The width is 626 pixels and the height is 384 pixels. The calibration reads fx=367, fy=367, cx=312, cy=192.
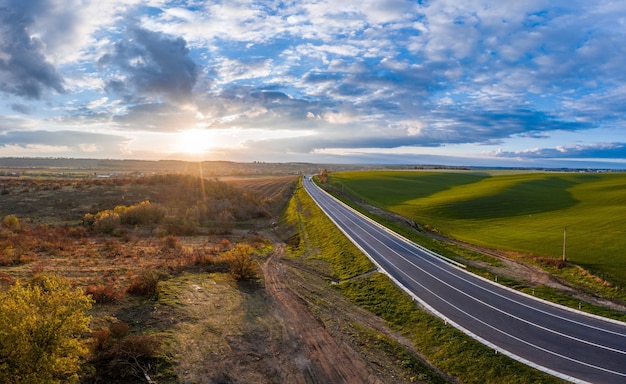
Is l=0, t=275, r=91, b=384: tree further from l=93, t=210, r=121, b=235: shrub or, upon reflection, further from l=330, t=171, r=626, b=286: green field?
l=93, t=210, r=121, b=235: shrub

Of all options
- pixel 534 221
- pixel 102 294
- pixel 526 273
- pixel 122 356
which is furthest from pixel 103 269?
pixel 534 221

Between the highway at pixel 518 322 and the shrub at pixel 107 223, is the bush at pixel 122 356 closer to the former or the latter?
the highway at pixel 518 322

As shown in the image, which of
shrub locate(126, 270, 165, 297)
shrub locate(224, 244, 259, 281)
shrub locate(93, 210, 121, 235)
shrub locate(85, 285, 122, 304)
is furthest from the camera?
shrub locate(93, 210, 121, 235)

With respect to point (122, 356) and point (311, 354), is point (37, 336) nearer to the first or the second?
point (122, 356)

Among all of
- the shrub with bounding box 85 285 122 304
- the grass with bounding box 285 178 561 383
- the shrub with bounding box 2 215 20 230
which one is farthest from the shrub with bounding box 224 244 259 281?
the shrub with bounding box 2 215 20 230

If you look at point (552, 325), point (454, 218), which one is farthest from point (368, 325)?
point (454, 218)

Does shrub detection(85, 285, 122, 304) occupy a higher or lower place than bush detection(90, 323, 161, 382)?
higher
